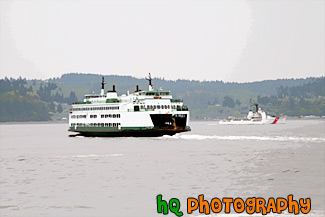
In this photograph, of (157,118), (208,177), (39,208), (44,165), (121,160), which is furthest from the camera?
(157,118)

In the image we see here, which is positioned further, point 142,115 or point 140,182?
point 142,115

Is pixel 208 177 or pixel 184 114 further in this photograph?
pixel 184 114

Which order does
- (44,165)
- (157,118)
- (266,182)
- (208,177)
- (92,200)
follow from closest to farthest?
1. (92,200)
2. (266,182)
3. (208,177)
4. (44,165)
5. (157,118)

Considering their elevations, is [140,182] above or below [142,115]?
below

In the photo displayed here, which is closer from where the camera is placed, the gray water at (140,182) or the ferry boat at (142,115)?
the gray water at (140,182)

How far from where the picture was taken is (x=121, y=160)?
2623 inches

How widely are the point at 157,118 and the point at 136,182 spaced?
216ft

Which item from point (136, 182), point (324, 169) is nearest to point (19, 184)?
point (136, 182)

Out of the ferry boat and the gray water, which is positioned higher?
the ferry boat

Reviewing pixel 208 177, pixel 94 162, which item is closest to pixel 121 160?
pixel 94 162

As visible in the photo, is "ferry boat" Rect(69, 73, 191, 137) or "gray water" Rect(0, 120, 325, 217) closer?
"gray water" Rect(0, 120, 325, 217)

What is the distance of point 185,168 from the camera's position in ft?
183

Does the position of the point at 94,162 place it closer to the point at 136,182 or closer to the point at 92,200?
the point at 136,182

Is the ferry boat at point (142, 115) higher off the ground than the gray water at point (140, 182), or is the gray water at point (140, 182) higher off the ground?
the ferry boat at point (142, 115)
